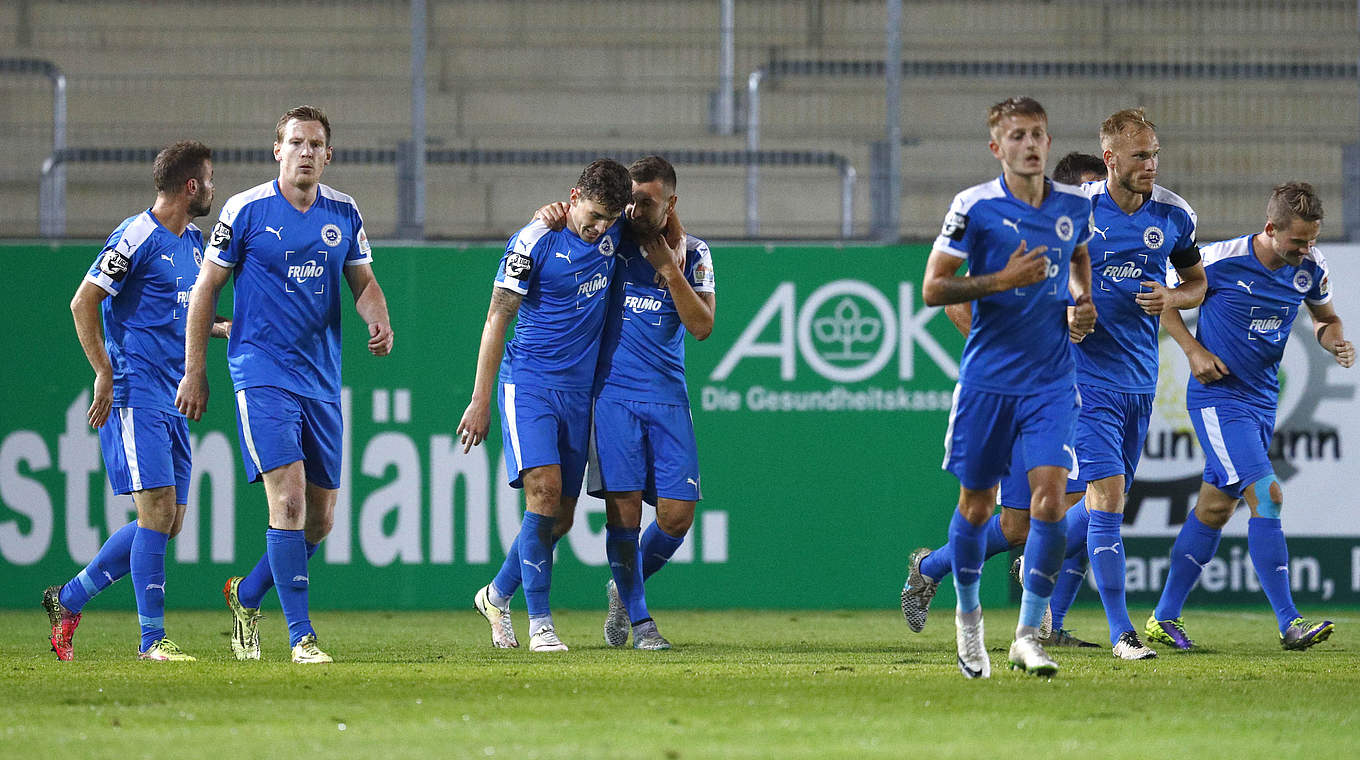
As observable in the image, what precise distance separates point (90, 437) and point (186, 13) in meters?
4.65

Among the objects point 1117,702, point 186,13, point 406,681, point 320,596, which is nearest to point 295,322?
point 406,681

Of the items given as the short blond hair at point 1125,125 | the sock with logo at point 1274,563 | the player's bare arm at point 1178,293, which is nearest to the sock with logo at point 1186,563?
the sock with logo at point 1274,563

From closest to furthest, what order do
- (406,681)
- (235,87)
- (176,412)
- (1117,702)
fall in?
(1117,702) → (406,681) → (176,412) → (235,87)

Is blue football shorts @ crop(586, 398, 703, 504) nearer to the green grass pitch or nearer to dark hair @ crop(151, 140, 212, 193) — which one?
the green grass pitch

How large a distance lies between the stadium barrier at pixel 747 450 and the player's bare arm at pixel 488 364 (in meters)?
3.40

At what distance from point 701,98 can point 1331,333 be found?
226 inches

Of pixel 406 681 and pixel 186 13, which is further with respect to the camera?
pixel 186 13

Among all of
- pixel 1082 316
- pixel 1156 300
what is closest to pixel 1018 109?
pixel 1082 316

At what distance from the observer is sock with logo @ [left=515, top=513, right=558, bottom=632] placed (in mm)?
7746

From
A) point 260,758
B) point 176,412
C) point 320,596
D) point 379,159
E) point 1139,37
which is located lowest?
point 320,596

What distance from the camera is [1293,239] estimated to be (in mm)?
8055

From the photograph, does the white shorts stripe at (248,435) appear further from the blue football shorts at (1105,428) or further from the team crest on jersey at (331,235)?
the blue football shorts at (1105,428)

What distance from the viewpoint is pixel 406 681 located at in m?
6.12

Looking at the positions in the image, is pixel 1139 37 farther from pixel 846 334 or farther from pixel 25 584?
pixel 25 584
